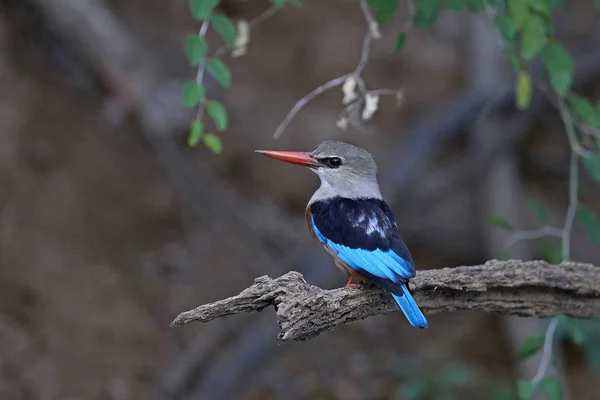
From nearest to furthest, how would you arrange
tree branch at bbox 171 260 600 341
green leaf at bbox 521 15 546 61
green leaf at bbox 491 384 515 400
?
tree branch at bbox 171 260 600 341 < green leaf at bbox 521 15 546 61 < green leaf at bbox 491 384 515 400

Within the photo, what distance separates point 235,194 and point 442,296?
2960 millimetres

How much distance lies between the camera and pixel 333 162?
11.3ft

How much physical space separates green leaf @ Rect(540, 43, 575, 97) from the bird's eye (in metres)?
0.86

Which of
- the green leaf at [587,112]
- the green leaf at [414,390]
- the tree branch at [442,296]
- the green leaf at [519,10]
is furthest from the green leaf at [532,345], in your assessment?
the green leaf at [414,390]

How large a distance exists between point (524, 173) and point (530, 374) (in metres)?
1.50

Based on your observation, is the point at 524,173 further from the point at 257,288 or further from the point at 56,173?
the point at 257,288

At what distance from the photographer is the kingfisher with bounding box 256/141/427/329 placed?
274 cm

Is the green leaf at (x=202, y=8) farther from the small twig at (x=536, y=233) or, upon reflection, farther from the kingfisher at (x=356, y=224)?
the small twig at (x=536, y=233)

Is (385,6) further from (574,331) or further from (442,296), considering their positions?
(574,331)

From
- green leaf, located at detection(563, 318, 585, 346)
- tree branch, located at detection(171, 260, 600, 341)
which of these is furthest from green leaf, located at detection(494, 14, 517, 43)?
green leaf, located at detection(563, 318, 585, 346)

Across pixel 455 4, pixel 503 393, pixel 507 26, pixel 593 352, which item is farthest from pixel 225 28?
pixel 503 393

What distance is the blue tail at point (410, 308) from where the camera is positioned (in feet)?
8.70

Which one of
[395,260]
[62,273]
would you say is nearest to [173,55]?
[62,273]

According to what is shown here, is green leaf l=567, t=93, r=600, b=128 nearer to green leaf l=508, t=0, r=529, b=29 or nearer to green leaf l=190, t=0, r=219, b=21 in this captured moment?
green leaf l=508, t=0, r=529, b=29
